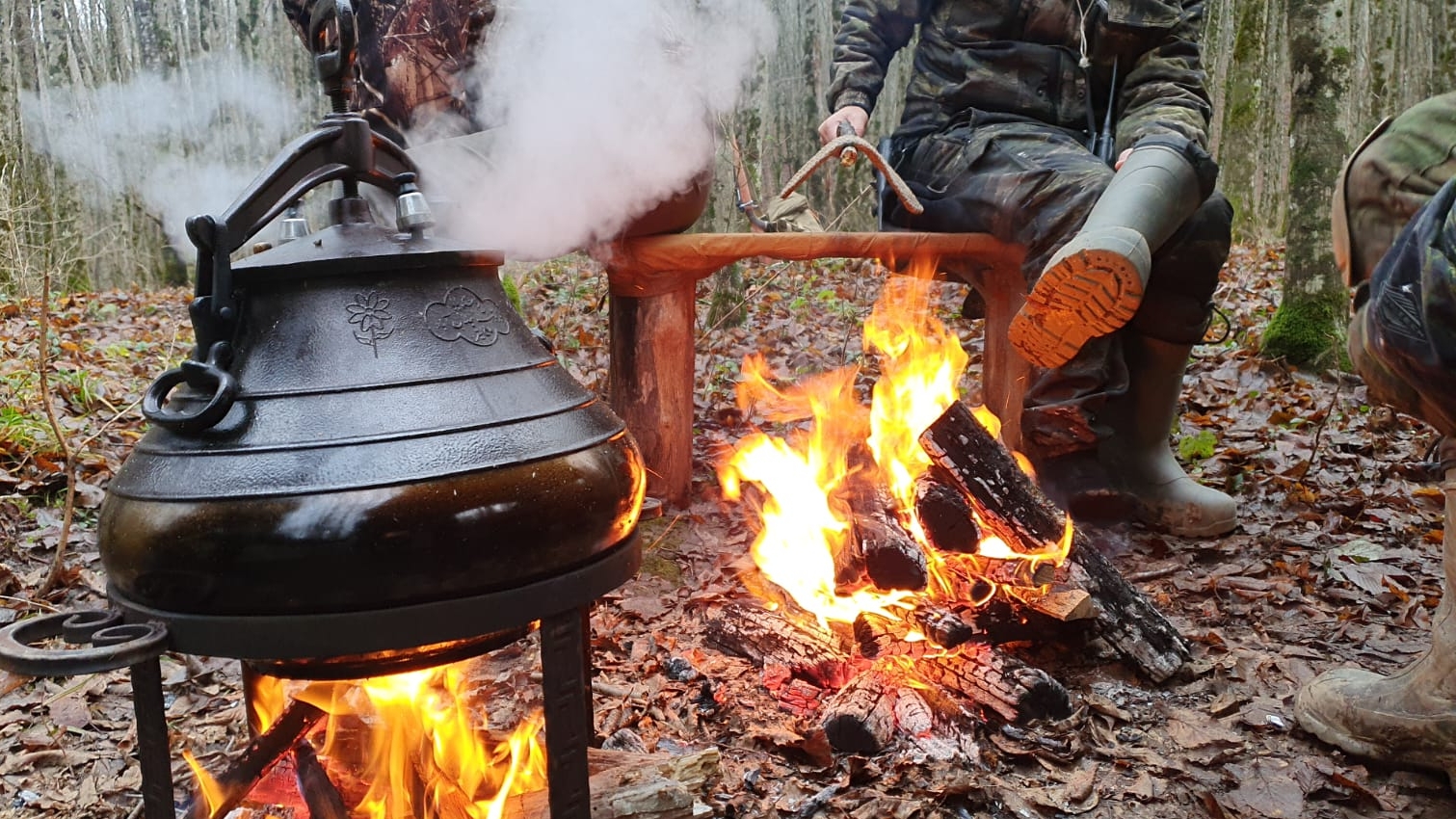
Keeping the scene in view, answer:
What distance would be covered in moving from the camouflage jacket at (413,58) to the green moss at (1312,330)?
5.20 meters

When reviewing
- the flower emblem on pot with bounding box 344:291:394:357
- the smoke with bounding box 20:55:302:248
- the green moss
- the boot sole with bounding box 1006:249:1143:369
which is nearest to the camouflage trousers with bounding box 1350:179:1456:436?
the boot sole with bounding box 1006:249:1143:369

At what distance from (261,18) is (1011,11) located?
35.2ft

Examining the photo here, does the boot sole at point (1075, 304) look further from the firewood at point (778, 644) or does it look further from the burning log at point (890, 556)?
the firewood at point (778, 644)

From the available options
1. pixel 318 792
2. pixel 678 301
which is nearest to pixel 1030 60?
pixel 678 301

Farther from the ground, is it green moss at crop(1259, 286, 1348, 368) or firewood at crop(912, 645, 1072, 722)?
green moss at crop(1259, 286, 1348, 368)

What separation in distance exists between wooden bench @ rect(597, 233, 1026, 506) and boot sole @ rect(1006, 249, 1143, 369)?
872 mm

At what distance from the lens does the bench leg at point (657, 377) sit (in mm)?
3889

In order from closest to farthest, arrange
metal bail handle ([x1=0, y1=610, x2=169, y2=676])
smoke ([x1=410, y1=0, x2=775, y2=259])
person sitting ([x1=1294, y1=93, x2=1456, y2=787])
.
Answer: metal bail handle ([x1=0, y1=610, x2=169, y2=676]) → person sitting ([x1=1294, y1=93, x2=1456, y2=787]) → smoke ([x1=410, y1=0, x2=775, y2=259])

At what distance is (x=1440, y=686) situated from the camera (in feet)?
7.52

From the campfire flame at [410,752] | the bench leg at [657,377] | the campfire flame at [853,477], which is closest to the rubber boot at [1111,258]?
the campfire flame at [853,477]

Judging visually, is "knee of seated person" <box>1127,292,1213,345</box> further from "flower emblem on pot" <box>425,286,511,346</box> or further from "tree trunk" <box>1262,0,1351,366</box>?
"flower emblem on pot" <box>425,286,511,346</box>

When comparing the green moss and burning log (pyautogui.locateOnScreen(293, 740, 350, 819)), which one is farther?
the green moss

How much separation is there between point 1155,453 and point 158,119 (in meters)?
5.28

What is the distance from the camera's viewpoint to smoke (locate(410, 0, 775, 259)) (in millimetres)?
2889
